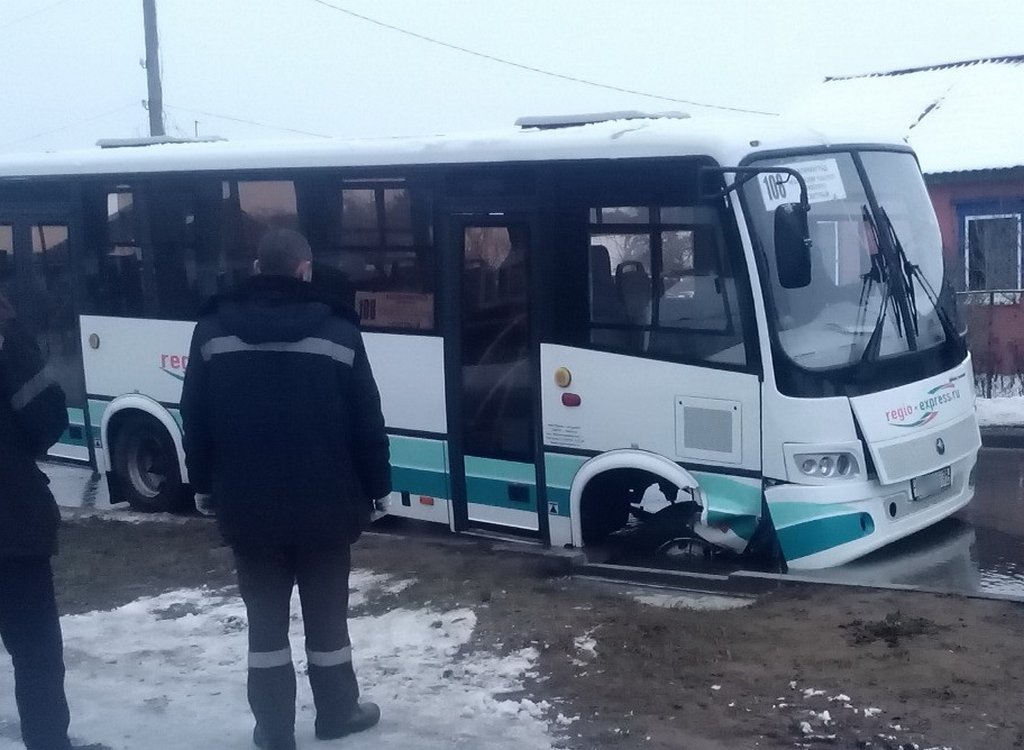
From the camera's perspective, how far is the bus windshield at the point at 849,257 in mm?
7883

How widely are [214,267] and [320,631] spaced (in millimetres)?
6073

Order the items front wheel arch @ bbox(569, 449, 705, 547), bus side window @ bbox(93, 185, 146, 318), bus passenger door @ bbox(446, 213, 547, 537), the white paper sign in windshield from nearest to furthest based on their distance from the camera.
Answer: the white paper sign in windshield → front wheel arch @ bbox(569, 449, 705, 547) → bus passenger door @ bbox(446, 213, 547, 537) → bus side window @ bbox(93, 185, 146, 318)

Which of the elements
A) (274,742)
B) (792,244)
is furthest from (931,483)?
(274,742)

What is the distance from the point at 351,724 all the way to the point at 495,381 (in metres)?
3.80

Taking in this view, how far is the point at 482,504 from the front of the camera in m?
9.29

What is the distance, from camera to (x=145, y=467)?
11703mm

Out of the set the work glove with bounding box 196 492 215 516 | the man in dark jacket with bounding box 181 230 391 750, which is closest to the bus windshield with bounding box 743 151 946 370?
the man in dark jacket with bounding box 181 230 391 750

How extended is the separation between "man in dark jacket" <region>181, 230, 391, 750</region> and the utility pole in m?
19.1

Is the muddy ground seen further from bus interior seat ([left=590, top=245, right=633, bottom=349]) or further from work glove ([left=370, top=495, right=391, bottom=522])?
bus interior seat ([left=590, top=245, right=633, bottom=349])

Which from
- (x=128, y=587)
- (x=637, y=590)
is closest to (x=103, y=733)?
(x=128, y=587)

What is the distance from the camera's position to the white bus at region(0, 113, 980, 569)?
7855 mm

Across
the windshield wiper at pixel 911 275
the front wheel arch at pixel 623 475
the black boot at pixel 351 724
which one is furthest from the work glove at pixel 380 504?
the windshield wiper at pixel 911 275

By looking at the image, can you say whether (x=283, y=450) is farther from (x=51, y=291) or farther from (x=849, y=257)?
(x=51, y=291)

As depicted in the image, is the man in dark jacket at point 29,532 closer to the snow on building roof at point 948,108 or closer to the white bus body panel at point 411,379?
the white bus body panel at point 411,379
